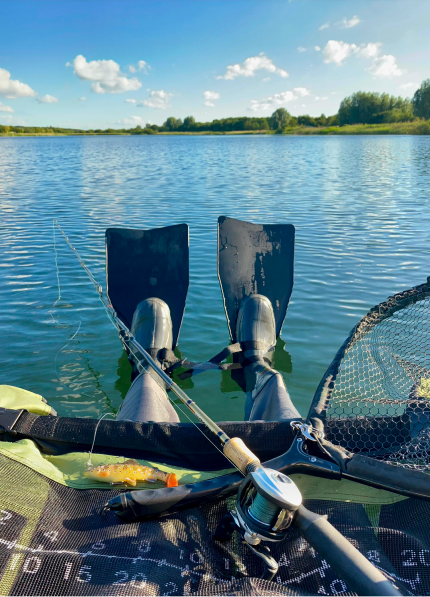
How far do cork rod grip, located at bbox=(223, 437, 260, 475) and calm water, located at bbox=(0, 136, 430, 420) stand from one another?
267 centimetres

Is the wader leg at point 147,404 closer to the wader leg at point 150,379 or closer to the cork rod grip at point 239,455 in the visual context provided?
the wader leg at point 150,379

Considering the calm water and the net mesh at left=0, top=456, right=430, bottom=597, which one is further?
the calm water

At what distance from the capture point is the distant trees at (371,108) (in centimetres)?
9344

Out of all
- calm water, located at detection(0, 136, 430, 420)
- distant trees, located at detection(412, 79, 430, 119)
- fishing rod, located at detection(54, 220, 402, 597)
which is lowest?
calm water, located at detection(0, 136, 430, 420)

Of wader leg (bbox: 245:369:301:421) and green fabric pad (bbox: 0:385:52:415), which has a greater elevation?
green fabric pad (bbox: 0:385:52:415)

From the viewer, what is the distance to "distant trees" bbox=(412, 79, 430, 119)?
76.1m

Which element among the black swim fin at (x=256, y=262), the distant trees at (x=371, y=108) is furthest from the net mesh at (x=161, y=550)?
the distant trees at (x=371, y=108)

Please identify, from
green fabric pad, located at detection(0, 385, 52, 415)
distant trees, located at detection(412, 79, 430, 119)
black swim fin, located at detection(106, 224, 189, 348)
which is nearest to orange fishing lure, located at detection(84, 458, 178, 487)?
green fabric pad, located at detection(0, 385, 52, 415)

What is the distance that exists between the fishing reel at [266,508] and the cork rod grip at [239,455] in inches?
5.9

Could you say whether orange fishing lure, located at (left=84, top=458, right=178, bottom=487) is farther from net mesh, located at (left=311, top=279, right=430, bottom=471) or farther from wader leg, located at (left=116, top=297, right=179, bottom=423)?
net mesh, located at (left=311, top=279, right=430, bottom=471)

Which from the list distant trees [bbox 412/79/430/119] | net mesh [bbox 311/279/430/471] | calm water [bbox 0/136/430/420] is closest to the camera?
net mesh [bbox 311/279/430/471]

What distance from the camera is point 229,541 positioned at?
204 centimetres

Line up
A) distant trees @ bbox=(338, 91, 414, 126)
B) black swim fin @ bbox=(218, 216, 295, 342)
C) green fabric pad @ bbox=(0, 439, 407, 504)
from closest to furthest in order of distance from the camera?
green fabric pad @ bbox=(0, 439, 407, 504)
black swim fin @ bbox=(218, 216, 295, 342)
distant trees @ bbox=(338, 91, 414, 126)

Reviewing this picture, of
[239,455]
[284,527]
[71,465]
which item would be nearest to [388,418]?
[239,455]
